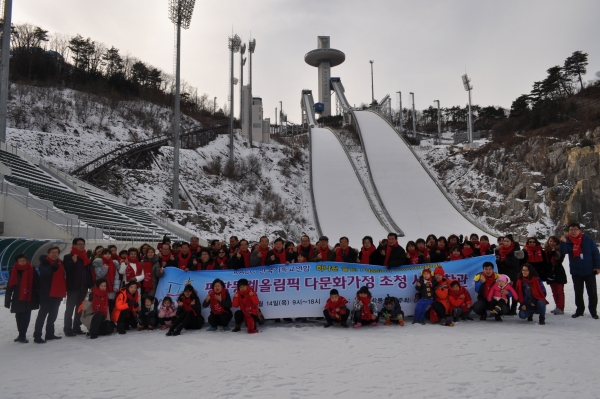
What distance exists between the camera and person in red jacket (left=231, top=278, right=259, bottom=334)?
5.96 meters

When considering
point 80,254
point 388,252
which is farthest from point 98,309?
point 388,252

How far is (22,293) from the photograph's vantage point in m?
5.32

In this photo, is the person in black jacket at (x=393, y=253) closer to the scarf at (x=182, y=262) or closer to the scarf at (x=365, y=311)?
the scarf at (x=365, y=311)

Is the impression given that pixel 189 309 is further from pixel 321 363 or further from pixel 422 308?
pixel 422 308

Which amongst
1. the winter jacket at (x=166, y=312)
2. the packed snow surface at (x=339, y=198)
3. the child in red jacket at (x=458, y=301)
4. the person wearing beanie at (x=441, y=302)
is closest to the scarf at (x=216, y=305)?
the winter jacket at (x=166, y=312)

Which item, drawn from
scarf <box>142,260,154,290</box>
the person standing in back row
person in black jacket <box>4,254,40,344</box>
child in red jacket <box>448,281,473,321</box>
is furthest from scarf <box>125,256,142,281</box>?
A: the person standing in back row

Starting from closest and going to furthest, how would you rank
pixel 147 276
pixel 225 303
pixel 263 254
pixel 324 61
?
pixel 225 303
pixel 147 276
pixel 263 254
pixel 324 61

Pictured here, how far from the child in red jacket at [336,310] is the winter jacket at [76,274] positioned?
11.1 ft

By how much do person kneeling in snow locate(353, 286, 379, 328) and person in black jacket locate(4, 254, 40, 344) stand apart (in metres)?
4.25

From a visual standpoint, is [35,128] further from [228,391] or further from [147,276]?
[228,391]

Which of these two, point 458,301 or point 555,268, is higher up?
point 555,268

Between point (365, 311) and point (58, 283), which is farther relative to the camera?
point (365, 311)

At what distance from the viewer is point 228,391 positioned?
3.47 m

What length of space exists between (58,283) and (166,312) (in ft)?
4.88
